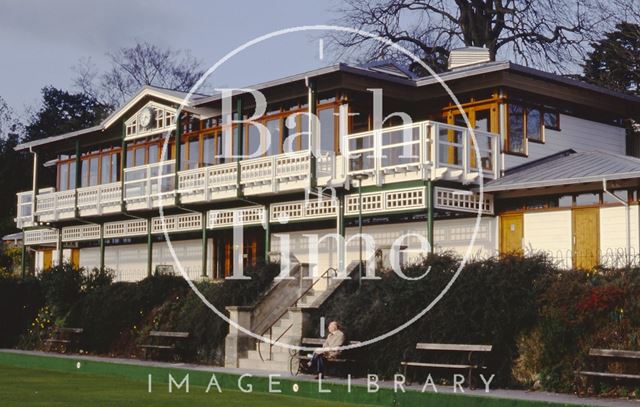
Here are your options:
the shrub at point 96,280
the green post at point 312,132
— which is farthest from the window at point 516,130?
the shrub at point 96,280

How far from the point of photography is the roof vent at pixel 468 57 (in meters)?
31.4

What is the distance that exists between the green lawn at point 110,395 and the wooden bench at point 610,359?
4204 millimetres

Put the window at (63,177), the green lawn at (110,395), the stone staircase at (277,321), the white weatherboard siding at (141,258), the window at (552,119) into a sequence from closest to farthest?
the green lawn at (110,395) < the stone staircase at (277,321) < the window at (552,119) < the white weatherboard siding at (141,258) < the window at (63,177)

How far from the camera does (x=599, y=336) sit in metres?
18.0

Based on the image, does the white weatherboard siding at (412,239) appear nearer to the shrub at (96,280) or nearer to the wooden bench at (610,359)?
the shrub at (96,280)

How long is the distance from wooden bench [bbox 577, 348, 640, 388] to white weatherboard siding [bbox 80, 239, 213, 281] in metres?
19.6

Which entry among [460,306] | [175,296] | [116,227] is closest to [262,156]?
[175,296]

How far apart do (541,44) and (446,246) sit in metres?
17.9

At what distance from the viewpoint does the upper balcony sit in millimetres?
26047

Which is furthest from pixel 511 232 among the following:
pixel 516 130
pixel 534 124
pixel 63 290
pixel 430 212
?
pixel 63 290

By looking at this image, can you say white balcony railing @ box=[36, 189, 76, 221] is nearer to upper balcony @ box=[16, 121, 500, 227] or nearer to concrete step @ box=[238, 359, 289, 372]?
upper balcony @ box=[16, 121, 500, 227]

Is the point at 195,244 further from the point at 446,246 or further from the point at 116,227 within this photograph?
the point at 446,246

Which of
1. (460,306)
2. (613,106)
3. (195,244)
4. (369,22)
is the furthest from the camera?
(369,22)

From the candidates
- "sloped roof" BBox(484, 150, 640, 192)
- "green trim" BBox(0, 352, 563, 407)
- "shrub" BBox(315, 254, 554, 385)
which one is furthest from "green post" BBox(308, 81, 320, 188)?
"green trim" BBox(0, 352, 563, 407)
